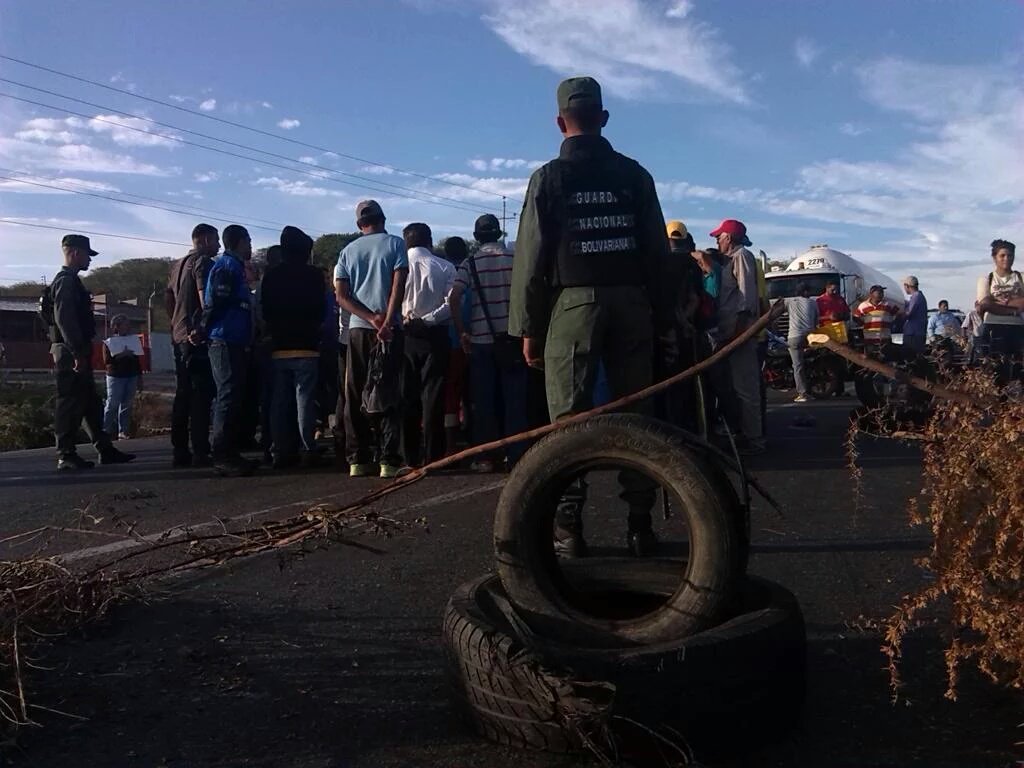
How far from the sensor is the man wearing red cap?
26.4 ft

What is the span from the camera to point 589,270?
4133mm

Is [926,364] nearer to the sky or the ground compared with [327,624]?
nearer to the sky

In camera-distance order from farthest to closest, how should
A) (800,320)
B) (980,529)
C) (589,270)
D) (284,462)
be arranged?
(800,320)
(284,462)
(589,270)
(980,529)

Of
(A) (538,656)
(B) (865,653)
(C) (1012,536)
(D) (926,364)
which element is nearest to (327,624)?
(A) (538,656)

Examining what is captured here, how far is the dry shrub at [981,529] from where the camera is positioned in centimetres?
247

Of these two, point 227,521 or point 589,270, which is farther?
point 227,521

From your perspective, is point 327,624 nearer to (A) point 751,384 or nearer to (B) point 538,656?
(B) point 538,656

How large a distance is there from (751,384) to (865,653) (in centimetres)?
503

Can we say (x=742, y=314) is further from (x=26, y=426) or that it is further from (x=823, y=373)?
(x=26, y=426)

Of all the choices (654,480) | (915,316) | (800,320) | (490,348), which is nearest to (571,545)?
(654,480)

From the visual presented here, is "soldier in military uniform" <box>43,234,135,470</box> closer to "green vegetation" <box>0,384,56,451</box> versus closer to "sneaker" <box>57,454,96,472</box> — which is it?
"sneaker" <box>57,454,96,472</box>

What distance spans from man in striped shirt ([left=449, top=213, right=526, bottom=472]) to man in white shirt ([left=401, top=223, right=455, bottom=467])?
0.15 meters

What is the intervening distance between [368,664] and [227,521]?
1917mm

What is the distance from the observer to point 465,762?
96.7 inches
